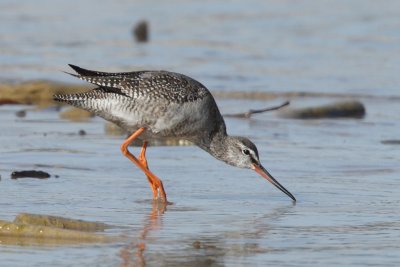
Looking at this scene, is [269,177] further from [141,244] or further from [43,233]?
[43,233]

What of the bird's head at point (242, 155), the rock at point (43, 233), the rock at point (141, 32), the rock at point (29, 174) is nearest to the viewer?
the rock at point (43, 233)

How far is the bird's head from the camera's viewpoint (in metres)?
9.19

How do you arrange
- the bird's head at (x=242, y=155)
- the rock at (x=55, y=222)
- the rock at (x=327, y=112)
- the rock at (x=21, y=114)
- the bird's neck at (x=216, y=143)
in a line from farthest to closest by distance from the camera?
the rock at (x=327, y=112) < the rock at (x=21, y=114) < the bird's neck at (x=216, y=143) < the bird's head at (x=242, y=155) < the rock at (x=55, y=222)

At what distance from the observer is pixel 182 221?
765cm

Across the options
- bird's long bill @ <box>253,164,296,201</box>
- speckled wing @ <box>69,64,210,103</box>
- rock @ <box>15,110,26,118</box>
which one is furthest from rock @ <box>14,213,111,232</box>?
rock @ <box>15,110,26,118</box>

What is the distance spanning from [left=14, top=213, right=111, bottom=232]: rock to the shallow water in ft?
0.69

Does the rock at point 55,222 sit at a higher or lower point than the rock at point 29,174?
higher

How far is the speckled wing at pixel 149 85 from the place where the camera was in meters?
9.04

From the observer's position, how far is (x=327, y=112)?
12672 millimetres

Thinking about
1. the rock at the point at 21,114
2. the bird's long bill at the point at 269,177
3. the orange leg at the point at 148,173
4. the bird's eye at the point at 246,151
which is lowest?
the rock at the point at 21,114

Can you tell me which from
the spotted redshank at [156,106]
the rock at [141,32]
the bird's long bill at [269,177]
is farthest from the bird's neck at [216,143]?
the rock at [141,32]

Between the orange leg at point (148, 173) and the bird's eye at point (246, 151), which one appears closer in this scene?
the orange leg at point (148, 173)

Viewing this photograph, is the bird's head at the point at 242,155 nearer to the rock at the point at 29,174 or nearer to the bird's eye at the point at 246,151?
the bird's eye at the point at 246,151

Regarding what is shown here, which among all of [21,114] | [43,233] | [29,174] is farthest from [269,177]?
[21,114]
